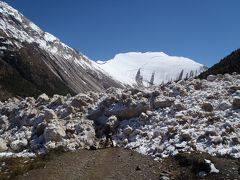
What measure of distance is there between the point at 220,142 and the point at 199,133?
2.00 metres

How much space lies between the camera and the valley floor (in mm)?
20672

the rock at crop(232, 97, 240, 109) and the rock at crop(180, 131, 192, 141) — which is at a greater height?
the rock at crop(232, 97, 240, 109)

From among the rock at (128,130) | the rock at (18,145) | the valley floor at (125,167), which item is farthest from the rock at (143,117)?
the rock at (18,145)

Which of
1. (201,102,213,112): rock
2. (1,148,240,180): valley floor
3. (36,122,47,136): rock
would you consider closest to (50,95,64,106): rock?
(36,122,47,136): rock

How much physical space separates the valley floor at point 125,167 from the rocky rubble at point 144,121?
4.66 ft

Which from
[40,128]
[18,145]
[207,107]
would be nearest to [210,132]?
[207,107]

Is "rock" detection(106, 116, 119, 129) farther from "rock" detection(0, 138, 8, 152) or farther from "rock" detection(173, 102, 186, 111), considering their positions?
"rock" detection(0, 138, 8, 152)

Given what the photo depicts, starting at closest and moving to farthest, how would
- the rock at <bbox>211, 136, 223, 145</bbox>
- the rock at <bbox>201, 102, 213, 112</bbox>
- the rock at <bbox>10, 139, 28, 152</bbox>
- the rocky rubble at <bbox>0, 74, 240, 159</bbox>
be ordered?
1. the rock at <bbox>211, 136, 223, 145</bbox>
2. the rocky rubble at <bbox>0, 74, 240, 159</bbox>
3. the rock at <bbox>201, 102, 213, 112</bbox>
4. the rock at <bbox>10, 139, 28, 152</bbox>

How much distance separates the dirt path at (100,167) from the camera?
70.5 ft

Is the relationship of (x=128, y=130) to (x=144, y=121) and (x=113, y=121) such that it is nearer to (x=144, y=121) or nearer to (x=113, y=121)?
(x=144, y=121)

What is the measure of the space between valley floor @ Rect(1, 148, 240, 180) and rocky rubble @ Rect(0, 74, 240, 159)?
1421 mm

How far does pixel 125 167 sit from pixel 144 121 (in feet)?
27.4

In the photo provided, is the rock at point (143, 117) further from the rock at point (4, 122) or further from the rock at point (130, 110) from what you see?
the rock at point (4, 122)

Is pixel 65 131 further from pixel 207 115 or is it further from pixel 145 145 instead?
pixel 207 115
